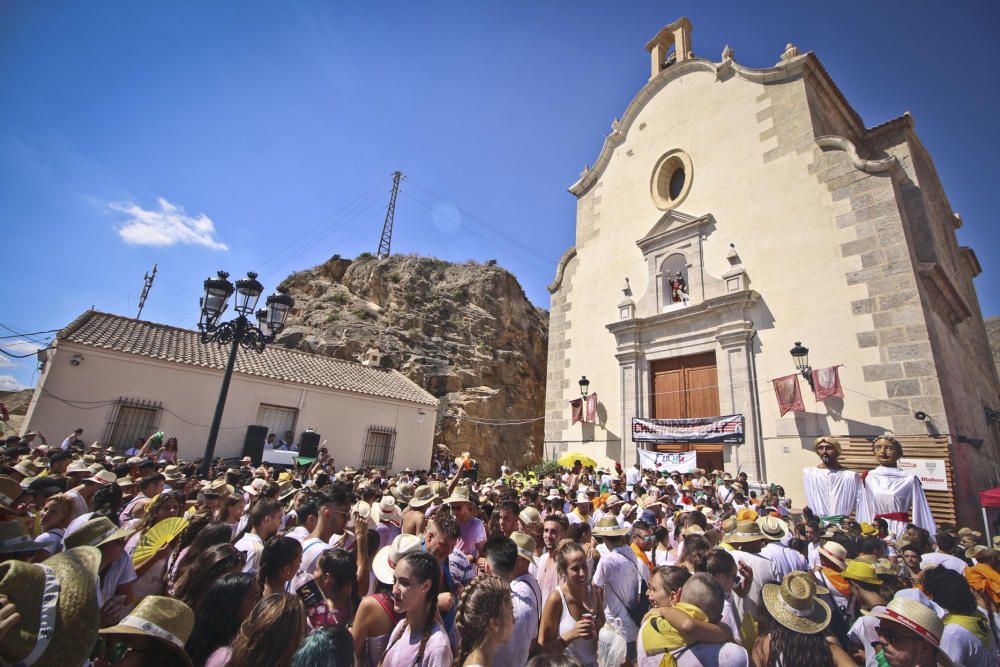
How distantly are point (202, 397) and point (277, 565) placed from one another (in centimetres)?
1662

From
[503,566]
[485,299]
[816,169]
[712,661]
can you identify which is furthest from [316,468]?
[485,299]

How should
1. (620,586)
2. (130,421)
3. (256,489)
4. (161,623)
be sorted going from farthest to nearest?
1. (130,421)
2. (256,489)
3. (620,586)
4. (161,623)

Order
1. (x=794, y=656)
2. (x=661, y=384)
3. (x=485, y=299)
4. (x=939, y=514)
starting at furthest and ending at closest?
(x=485, y=299)
(x=661, y=384)
(x=939, y=514)
(x=794, y=656)

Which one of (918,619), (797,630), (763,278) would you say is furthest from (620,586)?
(763,278)

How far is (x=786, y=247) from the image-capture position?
11266mm

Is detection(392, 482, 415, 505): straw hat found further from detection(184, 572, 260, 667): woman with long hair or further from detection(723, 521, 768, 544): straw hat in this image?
detection(723, 521, 768, 544): straw hat

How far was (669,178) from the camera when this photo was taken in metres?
15.3

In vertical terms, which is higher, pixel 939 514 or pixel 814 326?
pixel 814 326

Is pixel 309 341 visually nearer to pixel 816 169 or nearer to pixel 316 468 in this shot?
pixel 316 468

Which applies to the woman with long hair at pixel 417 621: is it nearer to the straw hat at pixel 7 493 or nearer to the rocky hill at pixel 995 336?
the straw hat at pixel 7 493

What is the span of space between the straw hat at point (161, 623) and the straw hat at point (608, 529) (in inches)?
120

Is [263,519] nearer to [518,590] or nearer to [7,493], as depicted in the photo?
[7,493]

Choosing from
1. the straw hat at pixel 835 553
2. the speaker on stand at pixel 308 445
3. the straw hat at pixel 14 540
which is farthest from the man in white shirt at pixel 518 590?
the speaker on stand at pixel 308 445

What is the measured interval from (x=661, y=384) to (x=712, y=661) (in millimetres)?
11698
